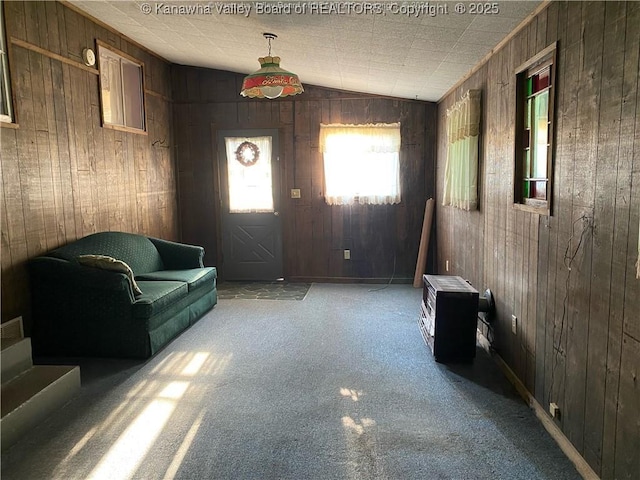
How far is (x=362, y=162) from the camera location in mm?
5871

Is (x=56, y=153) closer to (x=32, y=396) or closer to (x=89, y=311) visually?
(x=89, y=311)

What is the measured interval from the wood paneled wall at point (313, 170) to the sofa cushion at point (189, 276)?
62.2 inches

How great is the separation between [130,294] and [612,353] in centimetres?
304

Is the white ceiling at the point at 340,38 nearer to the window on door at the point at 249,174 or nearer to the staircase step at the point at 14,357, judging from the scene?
the window on door at the point at 249,174

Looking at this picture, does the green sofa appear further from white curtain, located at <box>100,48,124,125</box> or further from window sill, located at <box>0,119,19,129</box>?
white curtain, located at <box>100,48,124,125</box>

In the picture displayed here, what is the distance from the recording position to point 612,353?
186 centimetres

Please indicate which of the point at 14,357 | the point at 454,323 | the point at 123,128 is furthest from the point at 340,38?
the point at 14,357

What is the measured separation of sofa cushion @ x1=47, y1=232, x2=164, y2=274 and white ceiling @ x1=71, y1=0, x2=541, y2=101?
199 cm

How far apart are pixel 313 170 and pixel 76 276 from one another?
3.27 metres

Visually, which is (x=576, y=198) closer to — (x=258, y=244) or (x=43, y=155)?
(x=43, y=155)

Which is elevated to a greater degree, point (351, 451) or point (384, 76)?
point (384, 76)

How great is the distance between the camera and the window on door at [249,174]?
6020mm

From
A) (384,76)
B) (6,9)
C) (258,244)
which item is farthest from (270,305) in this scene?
(6,9)

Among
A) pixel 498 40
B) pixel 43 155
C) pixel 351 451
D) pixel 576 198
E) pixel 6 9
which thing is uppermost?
pixel 6 9
